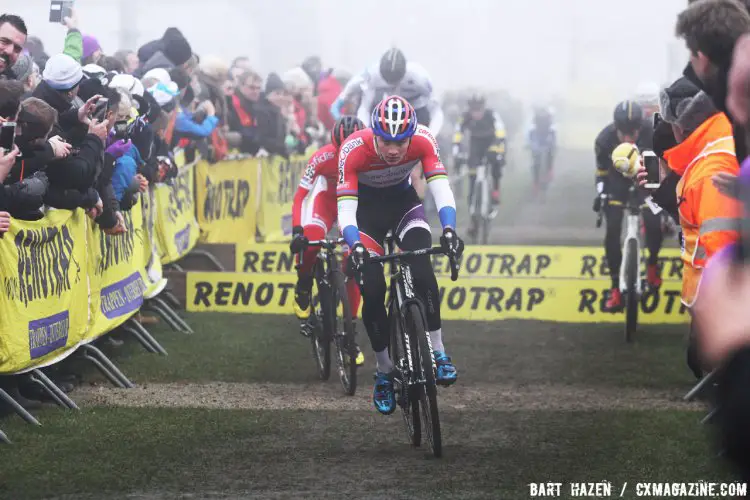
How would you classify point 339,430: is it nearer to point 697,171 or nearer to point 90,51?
point 697,171

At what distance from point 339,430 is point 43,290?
2019mm

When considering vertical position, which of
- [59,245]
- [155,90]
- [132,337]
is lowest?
[132,337]

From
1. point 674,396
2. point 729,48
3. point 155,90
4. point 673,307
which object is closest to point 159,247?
point 155,90

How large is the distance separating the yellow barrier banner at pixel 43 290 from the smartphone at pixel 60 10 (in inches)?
103

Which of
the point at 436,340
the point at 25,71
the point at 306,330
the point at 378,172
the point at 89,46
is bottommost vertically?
the point at 306,330

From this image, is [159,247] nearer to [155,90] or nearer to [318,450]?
Answer: [155,90]

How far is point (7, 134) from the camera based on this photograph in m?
7.43

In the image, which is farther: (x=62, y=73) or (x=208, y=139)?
(x=208, y=139)

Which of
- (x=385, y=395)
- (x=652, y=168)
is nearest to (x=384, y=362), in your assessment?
(x=385, y=395)

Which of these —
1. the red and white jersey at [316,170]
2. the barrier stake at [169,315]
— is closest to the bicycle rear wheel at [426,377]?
the red and white jersey at [316,170]

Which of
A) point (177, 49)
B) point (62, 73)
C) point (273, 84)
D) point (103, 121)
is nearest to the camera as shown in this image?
point (62, 73)

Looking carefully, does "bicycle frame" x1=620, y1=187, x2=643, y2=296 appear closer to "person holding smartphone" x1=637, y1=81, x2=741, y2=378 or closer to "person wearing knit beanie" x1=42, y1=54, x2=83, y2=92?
"person holding smartphone" x1=637, y1=81, x2=741, y2=378

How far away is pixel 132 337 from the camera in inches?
464

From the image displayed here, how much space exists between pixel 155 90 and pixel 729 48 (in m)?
8.30
